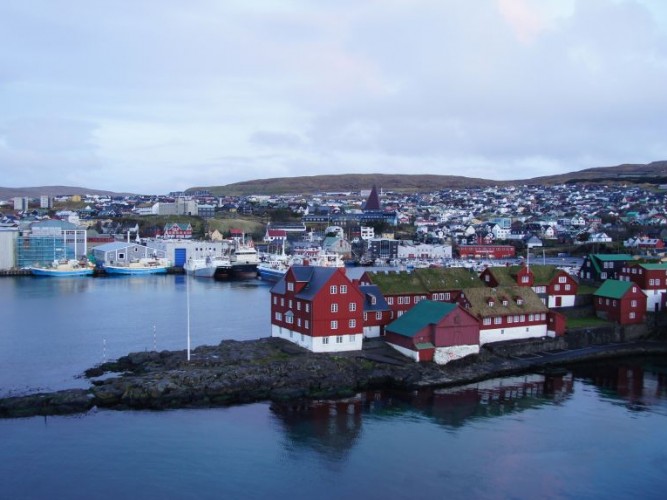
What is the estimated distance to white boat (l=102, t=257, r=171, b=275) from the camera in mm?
43062

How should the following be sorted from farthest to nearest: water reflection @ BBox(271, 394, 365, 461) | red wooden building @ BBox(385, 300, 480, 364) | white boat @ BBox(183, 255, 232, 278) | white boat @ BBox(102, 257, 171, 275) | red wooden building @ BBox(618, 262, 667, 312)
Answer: white boat @ BBox(102, 257, 171, 275)
white boat @ BBox(183, 255, 232, 278)
red wooden building @ BBox(618, 262, 667, 312)
red wooden building @ BBox(385, 300, 480, 364)
water reflection @ BBox(271, 394, 365, 461)

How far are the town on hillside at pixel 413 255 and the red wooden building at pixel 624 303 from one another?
5 cm

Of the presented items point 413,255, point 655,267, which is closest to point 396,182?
point 413,255

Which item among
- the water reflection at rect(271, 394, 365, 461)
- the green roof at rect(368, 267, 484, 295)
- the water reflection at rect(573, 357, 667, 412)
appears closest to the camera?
the water reflection at rect(271, 394, 365, 461)

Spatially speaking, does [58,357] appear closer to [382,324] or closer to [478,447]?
[382,324]

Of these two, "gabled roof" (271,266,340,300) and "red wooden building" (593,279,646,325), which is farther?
"red wooden building" (593,279,646,325)

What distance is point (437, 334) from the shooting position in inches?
633

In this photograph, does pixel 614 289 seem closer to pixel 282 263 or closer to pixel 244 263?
pixel 282 263

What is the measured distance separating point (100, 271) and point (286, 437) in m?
35.5

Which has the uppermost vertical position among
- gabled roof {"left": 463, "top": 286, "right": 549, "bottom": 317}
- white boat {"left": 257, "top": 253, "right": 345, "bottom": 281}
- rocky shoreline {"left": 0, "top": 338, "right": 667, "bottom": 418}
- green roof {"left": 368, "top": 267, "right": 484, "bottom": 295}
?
green roof {"left": 368, "top": 267, "right": 484, "bottom": 295}

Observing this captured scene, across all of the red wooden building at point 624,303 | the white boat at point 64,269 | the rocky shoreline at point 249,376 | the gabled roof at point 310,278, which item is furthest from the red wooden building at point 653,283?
the white boat at point 64,269

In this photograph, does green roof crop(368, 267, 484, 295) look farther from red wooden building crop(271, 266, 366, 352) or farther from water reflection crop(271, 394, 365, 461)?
water reflection crop(271, 394, 365, 461)

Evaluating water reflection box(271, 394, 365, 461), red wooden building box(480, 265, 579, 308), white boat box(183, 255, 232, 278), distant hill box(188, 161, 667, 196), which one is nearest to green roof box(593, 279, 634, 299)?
red wooden building box(480, 265, 579, 308)

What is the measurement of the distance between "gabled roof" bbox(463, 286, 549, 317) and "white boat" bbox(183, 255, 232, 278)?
2668 centimetres
